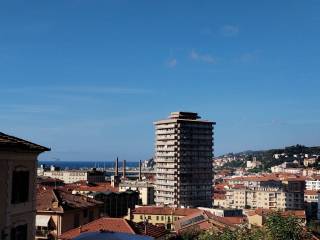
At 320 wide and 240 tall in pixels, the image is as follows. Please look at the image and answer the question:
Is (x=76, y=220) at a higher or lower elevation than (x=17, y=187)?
lower

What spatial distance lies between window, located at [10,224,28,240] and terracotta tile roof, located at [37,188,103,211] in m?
22.9

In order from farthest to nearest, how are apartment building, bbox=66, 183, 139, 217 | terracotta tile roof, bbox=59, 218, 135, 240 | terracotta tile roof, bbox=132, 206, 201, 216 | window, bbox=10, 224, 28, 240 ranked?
apartment building, bbox=66, 183, 139, 217
terracotta tile roof, bbox=132, 206, 201, 216
terracotta tile roof, bbox=59, 218, 135, 240
window, bbox=10, 224, 28, 240

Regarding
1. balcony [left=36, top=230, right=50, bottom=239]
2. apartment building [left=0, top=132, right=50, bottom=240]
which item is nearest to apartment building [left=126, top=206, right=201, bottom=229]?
balcony [left=36, top=230, right=50, bottom=239]

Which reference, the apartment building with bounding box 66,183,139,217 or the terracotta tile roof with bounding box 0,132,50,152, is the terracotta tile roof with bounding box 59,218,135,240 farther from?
the apartment building with bounding box 66,183,139,217

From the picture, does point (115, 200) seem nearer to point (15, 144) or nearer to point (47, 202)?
point (47, 202)

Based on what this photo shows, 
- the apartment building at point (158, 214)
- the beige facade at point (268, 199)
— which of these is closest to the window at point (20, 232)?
the apartment building at point (158, 214)

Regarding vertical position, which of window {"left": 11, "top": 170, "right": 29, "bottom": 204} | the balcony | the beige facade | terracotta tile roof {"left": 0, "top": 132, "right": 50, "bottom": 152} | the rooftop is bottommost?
the beige facade

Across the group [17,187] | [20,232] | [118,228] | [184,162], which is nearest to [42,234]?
[118,228]

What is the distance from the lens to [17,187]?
16.1m

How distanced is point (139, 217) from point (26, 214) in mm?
93472

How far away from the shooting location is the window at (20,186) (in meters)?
15.8

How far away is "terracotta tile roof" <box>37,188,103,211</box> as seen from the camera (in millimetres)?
39344

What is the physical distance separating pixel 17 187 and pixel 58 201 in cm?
2398

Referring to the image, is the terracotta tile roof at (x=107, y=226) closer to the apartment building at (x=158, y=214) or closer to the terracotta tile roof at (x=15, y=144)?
the terracotta tile roof at (x=15, y=144)
